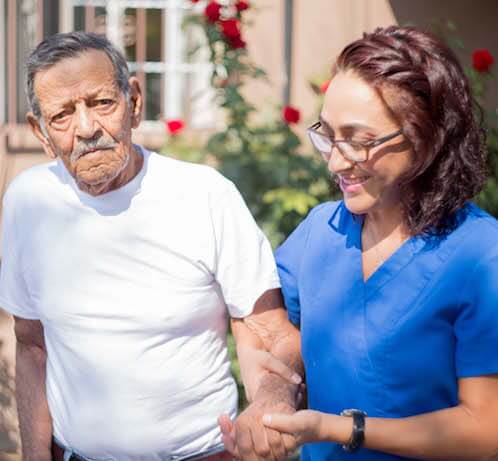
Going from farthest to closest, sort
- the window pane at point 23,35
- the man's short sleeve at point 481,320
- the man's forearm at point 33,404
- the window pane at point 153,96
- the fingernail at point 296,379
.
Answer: the window pane at point 153,96 → the window pane at point 23,35 → the man's forearm at point 33,404 → the fingernail at point 296,379 → the man's short sleeve at point 481,320

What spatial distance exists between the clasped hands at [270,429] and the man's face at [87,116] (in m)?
0.68

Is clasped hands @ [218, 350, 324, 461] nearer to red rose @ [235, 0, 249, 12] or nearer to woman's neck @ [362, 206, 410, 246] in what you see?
woman's neck @ [362, 206, 410, 246]

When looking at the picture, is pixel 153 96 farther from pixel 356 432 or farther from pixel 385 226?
pixel 356 432

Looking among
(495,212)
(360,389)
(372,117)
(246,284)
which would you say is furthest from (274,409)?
(495,212)

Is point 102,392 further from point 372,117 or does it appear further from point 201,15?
point 201,15

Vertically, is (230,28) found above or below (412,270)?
above

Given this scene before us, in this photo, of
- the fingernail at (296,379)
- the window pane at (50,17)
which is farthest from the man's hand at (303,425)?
the window pane at (50,17)

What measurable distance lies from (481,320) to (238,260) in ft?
2.20

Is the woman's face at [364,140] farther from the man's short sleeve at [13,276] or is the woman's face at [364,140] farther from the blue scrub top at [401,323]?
the man's short sleeve at [13,276]

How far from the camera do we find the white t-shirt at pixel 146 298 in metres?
2.37

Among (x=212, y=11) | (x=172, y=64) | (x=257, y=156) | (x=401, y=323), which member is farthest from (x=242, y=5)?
(x=401, y=323)

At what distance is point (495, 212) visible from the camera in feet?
16.4

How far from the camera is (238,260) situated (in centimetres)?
238

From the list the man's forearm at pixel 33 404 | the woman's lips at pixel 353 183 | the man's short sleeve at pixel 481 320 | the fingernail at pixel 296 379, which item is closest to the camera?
the man's short sleeve at pixel 481 320
